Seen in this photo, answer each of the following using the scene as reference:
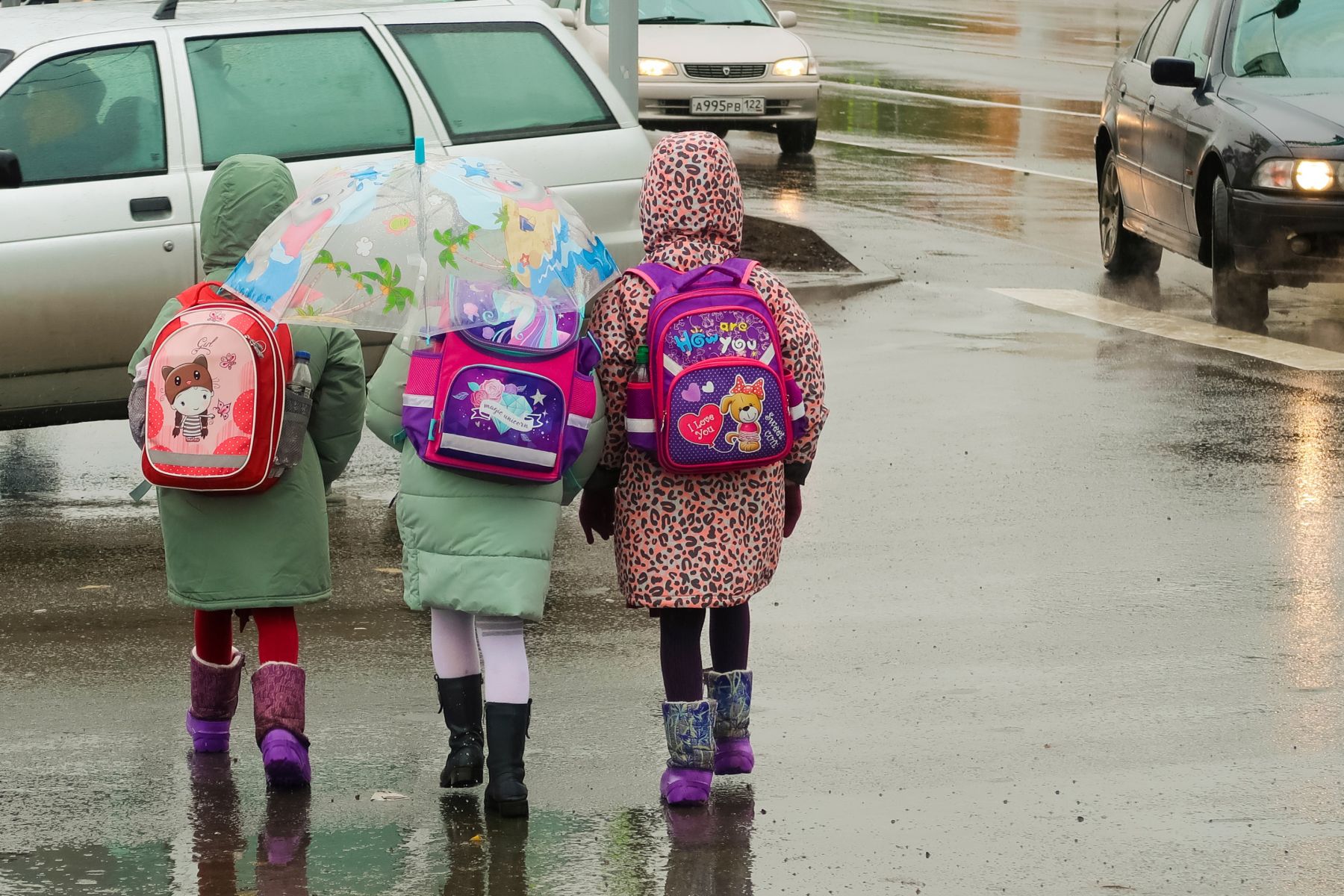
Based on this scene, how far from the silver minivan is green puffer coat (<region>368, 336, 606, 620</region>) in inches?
121

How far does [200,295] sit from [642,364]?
1083mm

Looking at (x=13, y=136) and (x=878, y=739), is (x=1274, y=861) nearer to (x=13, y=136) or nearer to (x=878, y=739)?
(x=878, y=739)

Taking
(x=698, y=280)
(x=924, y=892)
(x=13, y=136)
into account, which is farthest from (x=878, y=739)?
(x=13, y=136)

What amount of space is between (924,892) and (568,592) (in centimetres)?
260

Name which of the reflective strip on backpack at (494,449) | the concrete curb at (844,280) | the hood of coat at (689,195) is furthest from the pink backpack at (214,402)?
the concrete curb at (844,280)

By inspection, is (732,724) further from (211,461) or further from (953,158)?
(953,158)

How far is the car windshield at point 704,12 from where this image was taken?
760 inches

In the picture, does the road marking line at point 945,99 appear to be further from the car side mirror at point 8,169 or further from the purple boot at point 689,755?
the purple boot at point 689,755

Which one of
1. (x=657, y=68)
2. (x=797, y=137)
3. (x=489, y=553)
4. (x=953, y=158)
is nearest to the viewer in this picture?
(x=489, y=553)

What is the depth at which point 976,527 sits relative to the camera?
7555mm

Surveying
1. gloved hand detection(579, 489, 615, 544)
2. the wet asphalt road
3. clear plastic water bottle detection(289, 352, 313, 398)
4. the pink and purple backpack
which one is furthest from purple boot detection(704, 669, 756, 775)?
clear plastic water bottle detection(289, 352, 313, 398)

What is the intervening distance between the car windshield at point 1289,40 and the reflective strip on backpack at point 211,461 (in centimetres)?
819

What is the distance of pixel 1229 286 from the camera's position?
11.4 metres

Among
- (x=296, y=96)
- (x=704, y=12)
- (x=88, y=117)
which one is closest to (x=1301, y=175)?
(x=296, y=96)
